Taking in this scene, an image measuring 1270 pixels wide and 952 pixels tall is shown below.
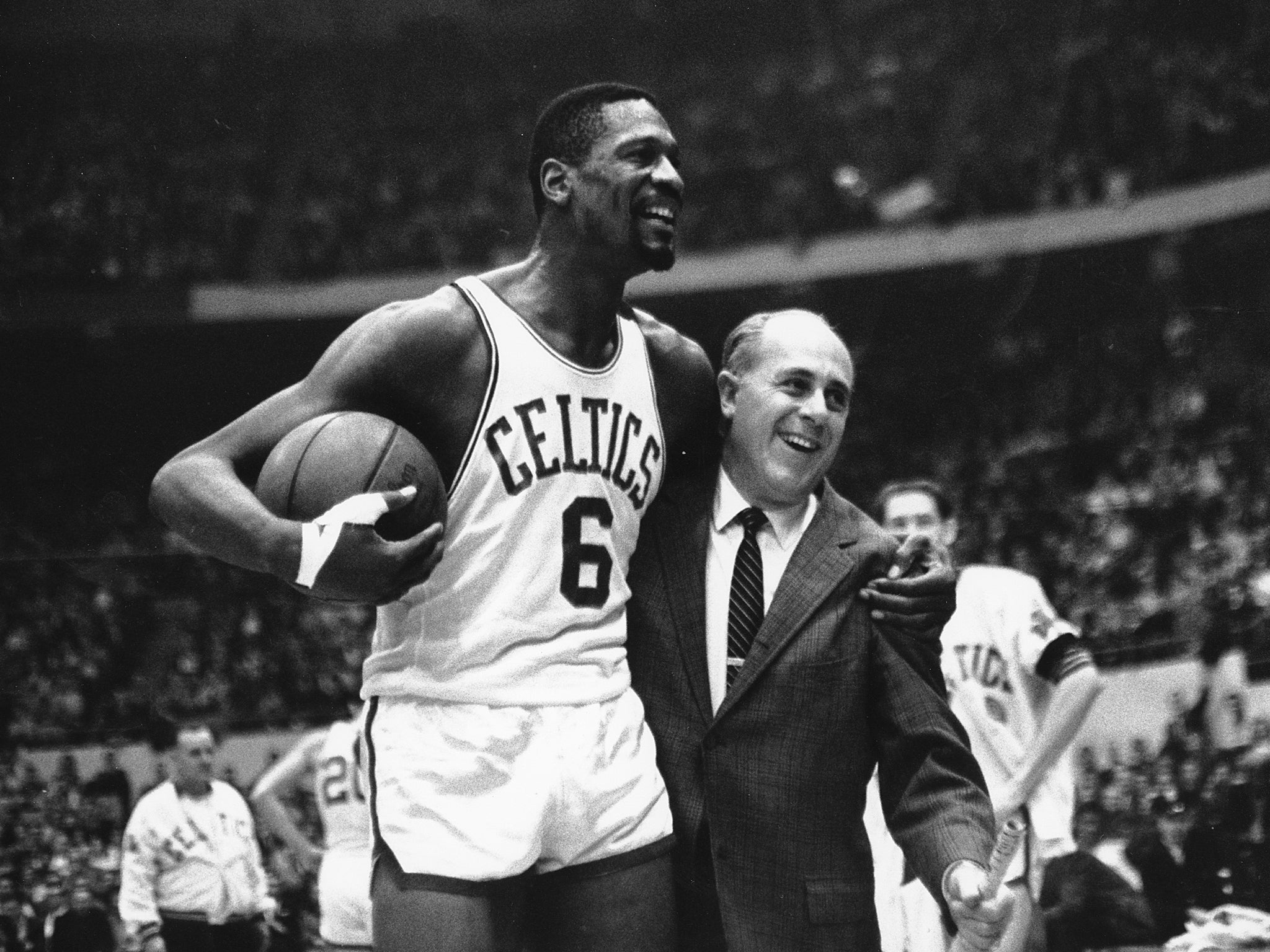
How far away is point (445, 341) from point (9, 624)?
11.3 m

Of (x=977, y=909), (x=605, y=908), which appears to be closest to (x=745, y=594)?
(x=605, y=908)

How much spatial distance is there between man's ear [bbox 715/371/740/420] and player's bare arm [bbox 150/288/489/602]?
51cm

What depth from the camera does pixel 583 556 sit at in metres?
2.29

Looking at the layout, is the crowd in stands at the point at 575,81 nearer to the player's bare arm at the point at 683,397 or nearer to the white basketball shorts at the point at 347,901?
the white basketball shorts at the point at 347,901

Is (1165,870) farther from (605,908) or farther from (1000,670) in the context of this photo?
(605,908)

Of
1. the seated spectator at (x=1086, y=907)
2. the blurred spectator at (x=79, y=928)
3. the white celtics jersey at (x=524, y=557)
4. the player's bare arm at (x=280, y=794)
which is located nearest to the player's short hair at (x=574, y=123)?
the white celtics jersey at (x=524, y=557)

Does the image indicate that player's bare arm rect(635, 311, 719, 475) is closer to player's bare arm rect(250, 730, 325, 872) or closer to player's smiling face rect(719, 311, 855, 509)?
player's smiling face rect(719, 311, 855, 509)

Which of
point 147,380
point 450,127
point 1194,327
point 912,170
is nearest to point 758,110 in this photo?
point 912,170

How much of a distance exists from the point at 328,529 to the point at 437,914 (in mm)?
579

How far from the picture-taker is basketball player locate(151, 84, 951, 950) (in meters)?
2.12

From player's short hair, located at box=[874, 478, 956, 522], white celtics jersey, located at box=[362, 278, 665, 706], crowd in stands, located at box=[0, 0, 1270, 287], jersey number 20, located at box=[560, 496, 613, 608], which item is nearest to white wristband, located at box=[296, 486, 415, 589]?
white celtics jersey, located at box=[362, 278, 665, 706]

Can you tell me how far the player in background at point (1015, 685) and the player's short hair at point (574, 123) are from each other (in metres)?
2.06

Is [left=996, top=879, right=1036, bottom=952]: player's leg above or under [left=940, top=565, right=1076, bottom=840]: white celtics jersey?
under

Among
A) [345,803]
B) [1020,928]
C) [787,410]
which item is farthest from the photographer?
[345,803]
